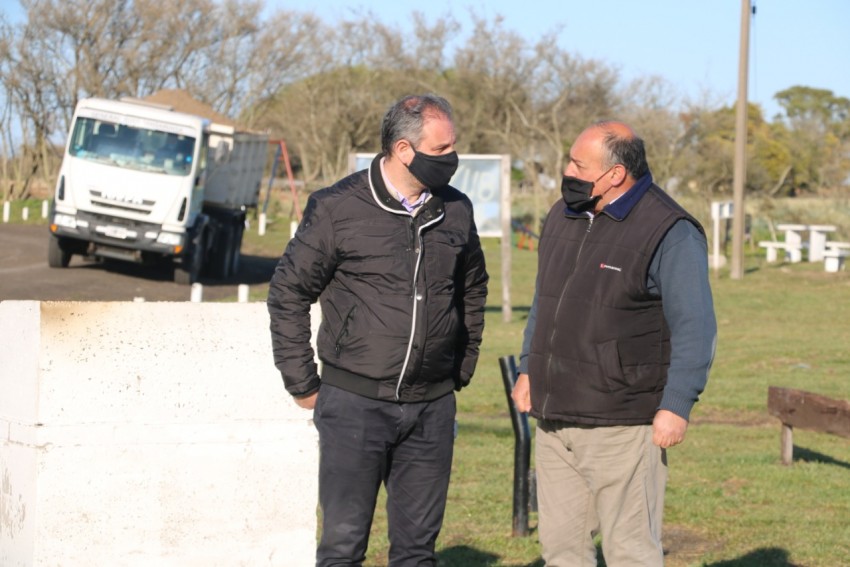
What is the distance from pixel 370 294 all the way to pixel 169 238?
70.1ft

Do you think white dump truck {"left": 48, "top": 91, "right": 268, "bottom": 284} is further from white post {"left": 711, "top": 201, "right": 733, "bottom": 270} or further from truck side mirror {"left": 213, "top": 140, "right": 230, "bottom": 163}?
white post {"left": 711, "top": 201, "right": 733, "bottom": 270}

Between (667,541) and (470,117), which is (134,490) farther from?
(470,117)

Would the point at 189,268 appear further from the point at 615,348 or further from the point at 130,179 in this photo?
the point at 615,348

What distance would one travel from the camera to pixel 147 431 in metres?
5.32

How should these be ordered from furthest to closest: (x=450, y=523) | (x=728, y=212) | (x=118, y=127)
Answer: (x=728, y=212)
(x=118, y=127)
(x=450, y=523)

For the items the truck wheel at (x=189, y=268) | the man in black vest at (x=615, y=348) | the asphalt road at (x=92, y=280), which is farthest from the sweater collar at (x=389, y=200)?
the truck wheel at (x=189, y=268)

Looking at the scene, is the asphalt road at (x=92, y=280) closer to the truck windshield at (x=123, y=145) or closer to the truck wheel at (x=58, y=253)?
the truck wheel at (x=58, y=253)

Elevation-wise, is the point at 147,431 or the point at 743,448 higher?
the point at 147,431

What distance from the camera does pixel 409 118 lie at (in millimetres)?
4496

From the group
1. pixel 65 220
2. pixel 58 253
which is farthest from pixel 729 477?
pixel 58 253

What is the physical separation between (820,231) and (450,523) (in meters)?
31.1

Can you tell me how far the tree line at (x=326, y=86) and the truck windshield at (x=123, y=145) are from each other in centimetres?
2605

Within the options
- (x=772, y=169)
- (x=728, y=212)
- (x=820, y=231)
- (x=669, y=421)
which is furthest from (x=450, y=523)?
(x=772, y=169)

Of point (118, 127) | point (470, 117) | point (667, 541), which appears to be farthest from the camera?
point (470, 117)
